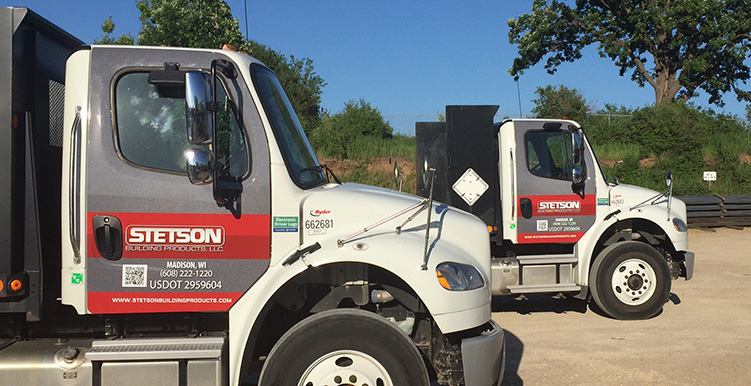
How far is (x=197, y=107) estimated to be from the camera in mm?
3764

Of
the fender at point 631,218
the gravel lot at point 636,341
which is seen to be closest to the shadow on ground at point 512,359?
the gravel lot at point 636,341

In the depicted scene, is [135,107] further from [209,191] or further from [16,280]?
[16,280]

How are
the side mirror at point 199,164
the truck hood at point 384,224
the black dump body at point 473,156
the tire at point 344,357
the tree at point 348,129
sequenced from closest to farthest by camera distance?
1. the side mirror at point 199,164
2. the tire at point 344,357
3. the truck hood at point 384,224
4. the black dump body at point 473,156
5. the tree at point 348,129

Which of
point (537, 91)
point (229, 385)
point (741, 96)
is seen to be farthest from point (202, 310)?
point (741, 96)

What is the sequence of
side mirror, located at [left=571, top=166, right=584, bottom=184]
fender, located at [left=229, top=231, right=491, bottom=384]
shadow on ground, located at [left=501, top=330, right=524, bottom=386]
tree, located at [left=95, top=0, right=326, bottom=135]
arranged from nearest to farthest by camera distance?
1. fender, located at [left=229, top=231, right=491, bottom=384]
2. shadow on ground, located at [left=501, top=330, right=524, bottom=386]
3. side mirror, located at [left=571, top=166, right=584, bottom=184]
4. tree, located at [left=95, top=0, right=326, bottom=135]

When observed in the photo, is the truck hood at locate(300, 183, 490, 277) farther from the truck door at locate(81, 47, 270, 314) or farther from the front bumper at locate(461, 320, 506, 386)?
the front bumper at locate(461, 320, 506, 386)

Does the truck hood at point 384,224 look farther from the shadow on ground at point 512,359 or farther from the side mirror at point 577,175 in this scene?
the side mirror at point 577,175

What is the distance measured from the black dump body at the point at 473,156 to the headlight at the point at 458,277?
16.3ft

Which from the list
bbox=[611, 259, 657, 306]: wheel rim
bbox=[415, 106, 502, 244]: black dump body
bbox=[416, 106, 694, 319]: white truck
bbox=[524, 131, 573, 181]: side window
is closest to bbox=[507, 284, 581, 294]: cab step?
bbox=[416, 106, 694, 319]: white truck

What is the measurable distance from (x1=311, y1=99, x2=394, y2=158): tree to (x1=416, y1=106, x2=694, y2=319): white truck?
1894 centimetres

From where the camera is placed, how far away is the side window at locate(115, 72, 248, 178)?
13.9 feet

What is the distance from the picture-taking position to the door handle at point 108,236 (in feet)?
13.5

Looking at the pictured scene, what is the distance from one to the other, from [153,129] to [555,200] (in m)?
6.29

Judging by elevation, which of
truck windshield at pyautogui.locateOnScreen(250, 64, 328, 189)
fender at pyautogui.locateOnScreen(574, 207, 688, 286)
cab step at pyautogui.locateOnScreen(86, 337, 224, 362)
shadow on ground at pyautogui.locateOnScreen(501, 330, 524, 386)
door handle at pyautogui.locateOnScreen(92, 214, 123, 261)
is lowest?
shadow on ground at pyautogui.locateOnScreen(501, 330, 524, 386)
